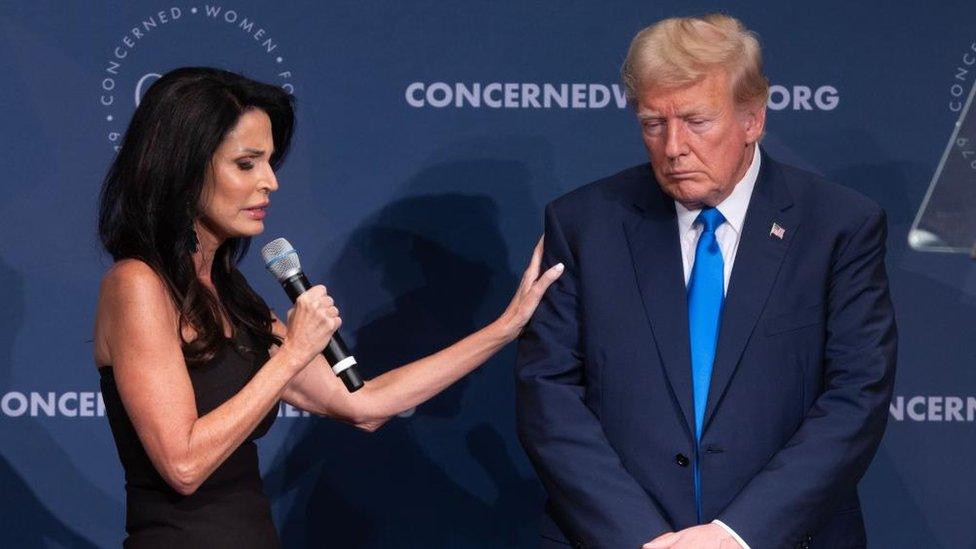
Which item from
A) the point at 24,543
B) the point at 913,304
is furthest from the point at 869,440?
the point at 24,543

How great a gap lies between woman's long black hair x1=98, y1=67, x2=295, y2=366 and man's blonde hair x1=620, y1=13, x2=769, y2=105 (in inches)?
31.4

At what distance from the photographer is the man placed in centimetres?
241

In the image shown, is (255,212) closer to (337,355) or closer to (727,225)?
(337,355)

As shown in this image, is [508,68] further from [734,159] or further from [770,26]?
[734,159]

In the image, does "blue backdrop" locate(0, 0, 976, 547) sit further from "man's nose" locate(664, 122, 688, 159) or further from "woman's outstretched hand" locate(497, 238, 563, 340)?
"man's nose" locate(664, 122, 688, 159)

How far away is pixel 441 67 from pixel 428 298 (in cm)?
58

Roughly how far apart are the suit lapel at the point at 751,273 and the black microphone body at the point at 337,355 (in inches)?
25.4

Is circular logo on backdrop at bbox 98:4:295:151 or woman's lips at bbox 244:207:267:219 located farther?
circular logo on backdrop at bbox 98:4:295:151

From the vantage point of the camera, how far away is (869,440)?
2.45m

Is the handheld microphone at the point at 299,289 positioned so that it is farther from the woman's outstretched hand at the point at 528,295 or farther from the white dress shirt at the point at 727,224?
the white dress shirt at the point at 727,224

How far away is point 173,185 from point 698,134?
972 millimetres

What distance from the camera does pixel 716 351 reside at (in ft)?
8.08

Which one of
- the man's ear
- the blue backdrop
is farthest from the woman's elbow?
the man's ear

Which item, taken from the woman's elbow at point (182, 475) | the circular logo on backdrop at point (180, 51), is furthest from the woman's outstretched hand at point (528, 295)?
the circular logo on backdrop at point (180, 51)
